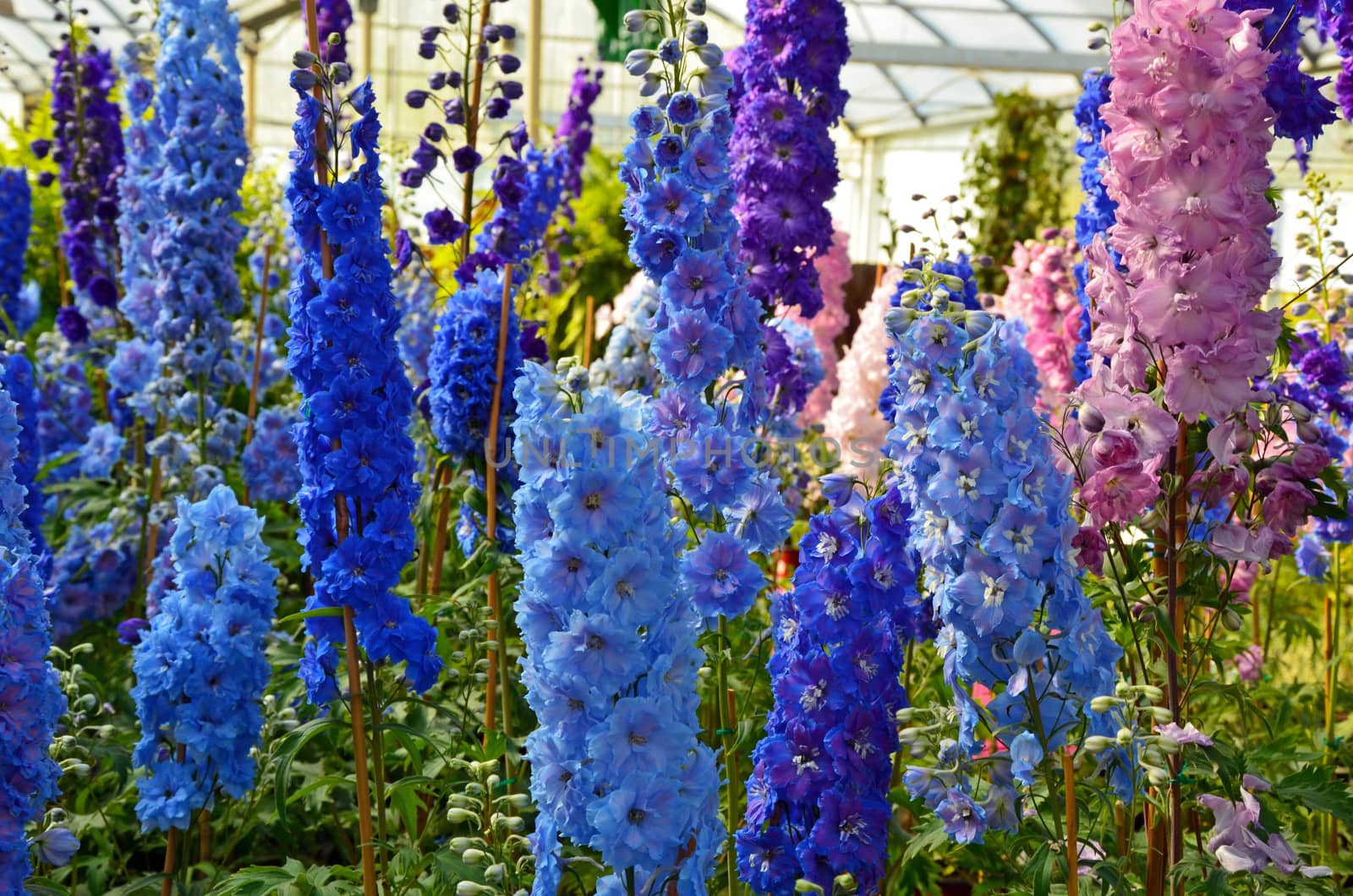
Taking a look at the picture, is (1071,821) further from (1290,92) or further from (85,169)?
(85,169)

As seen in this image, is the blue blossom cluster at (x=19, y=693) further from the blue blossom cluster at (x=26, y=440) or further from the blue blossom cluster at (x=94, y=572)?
the blue blossom cluster at (x=94, y=572)

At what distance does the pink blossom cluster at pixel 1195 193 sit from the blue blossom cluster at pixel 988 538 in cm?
24

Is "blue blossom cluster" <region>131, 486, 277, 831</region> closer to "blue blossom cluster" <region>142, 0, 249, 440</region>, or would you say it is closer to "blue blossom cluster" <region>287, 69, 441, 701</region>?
"blue blossom cluster" <region>287, 69, 441, 701</region>

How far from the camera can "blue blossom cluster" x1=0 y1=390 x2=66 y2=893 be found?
2.02 meters

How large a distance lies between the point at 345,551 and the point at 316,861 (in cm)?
157

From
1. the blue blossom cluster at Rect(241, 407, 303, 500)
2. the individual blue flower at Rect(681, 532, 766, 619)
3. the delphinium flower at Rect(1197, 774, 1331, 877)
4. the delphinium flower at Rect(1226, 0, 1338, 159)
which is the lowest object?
the delphinium flower at Rect(1197, 774, 1331, 877)

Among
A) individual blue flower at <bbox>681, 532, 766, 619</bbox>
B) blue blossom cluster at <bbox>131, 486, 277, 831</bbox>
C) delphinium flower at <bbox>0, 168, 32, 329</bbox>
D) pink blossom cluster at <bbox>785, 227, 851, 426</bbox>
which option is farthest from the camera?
pink blossom cluster at <bbox>785, 227, 851, 426</bbox>

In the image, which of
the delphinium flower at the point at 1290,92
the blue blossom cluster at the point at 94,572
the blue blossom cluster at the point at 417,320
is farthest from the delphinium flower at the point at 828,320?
the delphinium flower at the point at 1290,92

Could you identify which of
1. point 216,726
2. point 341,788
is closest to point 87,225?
point 341,788

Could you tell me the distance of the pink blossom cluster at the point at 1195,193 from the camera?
6.25 feet

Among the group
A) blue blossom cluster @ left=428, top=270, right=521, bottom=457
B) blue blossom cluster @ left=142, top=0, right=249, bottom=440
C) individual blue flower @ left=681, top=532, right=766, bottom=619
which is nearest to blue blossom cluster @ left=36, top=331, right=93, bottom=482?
blue blossom cluster @ left=142, top=0, right=249, bottom=440

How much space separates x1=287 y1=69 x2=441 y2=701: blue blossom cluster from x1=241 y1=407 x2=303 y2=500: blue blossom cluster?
1861 mm

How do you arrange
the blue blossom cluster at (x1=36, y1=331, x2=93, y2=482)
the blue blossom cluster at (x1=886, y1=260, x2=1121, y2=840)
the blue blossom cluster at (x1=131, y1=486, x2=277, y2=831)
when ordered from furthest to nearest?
the blue blossom cluster at (x1=36, y1=331, x2=93, y2=482), the blue blossom cluster at (x1=131, y1=486, x2=277, y2=831), the blue blossom cluster at (x1=886, y1=260, x2=1121, y2=840)

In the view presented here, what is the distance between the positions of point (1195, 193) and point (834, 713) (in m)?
0.97
